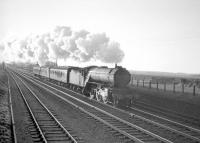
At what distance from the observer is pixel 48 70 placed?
40750mm

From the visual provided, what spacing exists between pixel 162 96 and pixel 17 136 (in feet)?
52.7

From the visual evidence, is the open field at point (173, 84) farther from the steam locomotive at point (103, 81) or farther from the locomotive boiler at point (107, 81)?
the steam locomotive at point (103, 81)

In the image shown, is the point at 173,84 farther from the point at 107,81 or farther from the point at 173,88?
the point at 107,81

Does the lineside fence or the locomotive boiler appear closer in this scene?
the locomotive boiler

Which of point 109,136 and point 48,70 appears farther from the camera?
point 48,70

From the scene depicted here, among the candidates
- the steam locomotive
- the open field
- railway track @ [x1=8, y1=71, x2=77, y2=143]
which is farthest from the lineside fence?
railway track @ [x1=8, y1=71, x2=77, y2=143]

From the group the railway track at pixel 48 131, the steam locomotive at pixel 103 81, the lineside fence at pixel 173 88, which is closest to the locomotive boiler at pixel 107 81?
the steam locomotive at pixel 103 81

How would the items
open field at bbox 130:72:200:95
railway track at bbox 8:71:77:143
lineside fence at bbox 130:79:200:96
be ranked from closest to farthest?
railway track at bbox 8:71:77:143 → lineside fence at bbox 130:79:200:96 → open field at bbox 130:72:200:95

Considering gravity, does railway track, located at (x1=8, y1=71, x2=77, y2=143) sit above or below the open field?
below

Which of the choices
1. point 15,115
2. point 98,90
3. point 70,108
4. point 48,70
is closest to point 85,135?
point 15,115

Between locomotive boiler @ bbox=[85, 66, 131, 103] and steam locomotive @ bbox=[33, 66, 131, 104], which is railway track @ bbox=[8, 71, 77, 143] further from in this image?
locomotive boiler @ bbox=[85, 66, 131, 103]

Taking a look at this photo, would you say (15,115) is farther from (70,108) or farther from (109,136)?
(109,136)

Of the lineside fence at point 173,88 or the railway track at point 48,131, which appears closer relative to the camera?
the railway track at point 48,131

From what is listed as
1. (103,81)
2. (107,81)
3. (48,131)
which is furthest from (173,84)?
(48,131)
